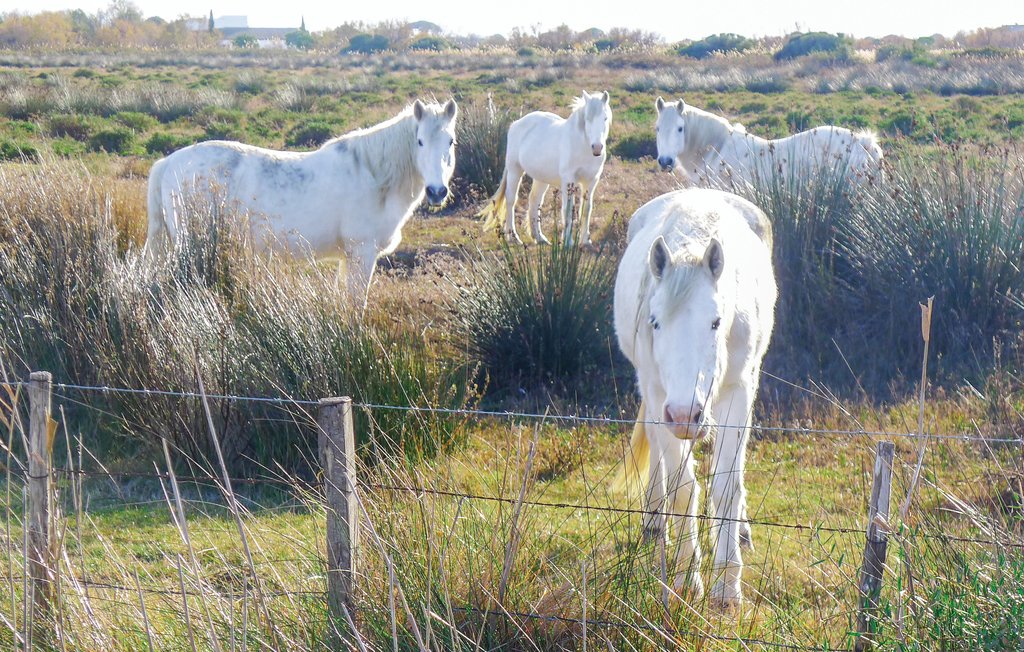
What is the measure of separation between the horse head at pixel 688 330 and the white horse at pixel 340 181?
407 centimetres

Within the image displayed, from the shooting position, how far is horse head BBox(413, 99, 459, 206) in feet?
23.8

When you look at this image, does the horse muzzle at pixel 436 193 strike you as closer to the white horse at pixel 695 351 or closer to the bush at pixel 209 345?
the bush at pixel 209 345

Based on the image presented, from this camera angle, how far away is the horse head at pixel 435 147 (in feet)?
23.8

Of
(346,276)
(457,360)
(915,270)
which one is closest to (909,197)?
(915,270)

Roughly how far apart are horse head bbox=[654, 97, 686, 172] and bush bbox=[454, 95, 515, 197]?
11.6 feet

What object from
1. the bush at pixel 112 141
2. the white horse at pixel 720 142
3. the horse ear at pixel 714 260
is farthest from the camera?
the bush at pixel 112 141

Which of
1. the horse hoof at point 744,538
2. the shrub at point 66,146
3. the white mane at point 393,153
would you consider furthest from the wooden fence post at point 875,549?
the shrub at point 66,146

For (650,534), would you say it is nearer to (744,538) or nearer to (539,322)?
(744,538)

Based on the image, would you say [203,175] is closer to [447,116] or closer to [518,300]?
[447,116]

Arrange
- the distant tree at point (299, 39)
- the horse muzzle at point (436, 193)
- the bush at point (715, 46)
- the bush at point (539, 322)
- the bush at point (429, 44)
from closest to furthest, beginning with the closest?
the bush at point (539, 322)
the horse muzzle at point (436, 193)
the bush at point (715, 46)
the bush at point (429, 44)
the distant tree at point (299, 39)

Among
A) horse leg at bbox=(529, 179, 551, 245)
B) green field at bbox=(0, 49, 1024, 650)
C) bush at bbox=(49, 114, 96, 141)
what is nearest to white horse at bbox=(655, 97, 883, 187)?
horse leg at bbox=(529, 179, 551, 245)

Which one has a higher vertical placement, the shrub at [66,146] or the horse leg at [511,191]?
the shrub at [66,146]

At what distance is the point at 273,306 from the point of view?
515 centimetres

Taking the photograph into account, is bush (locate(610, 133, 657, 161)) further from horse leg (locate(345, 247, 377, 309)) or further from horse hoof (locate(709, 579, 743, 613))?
horse hoof (locate(709, 579, 743, 613))
